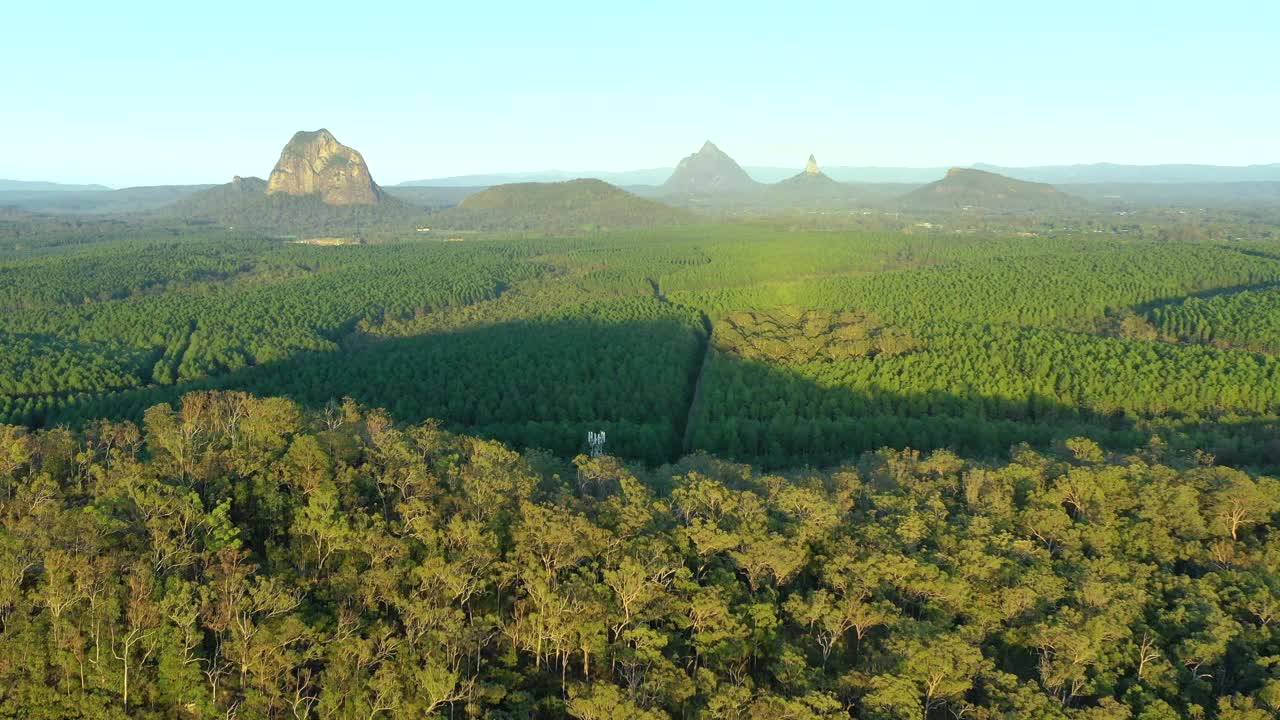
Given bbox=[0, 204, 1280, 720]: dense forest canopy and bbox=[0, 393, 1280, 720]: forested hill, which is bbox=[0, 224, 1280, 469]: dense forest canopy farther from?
bbox=[0, 393, 1280, 720]: forested hill

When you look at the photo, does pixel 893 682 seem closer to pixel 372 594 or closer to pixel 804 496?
pixel 804 496

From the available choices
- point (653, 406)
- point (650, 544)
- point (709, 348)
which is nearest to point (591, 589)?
point (650, 544)

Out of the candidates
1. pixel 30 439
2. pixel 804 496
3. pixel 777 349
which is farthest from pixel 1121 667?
pixel 777 349

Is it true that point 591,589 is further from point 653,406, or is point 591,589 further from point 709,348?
point 709,348

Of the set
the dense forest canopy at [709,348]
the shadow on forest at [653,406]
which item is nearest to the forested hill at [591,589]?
the shadow on forest at [653,406]

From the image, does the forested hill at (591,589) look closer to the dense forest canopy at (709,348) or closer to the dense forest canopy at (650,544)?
the dense forest canopy at (650,544)
